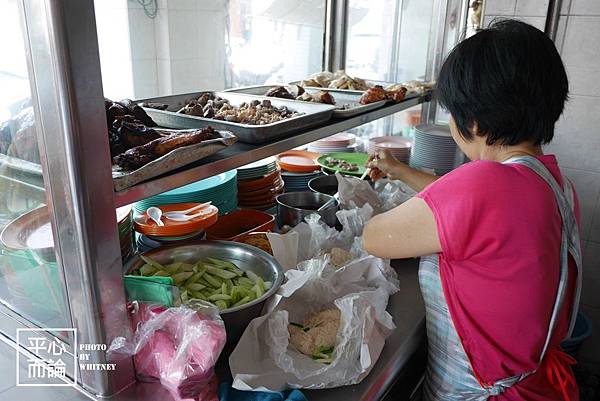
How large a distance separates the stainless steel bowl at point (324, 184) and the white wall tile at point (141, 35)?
1508 mm

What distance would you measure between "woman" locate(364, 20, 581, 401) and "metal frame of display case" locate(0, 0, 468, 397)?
1.59ft

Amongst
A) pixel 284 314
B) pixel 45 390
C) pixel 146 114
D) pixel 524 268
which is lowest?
pixel 45 390

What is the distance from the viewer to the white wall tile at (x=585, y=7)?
86.4 inches

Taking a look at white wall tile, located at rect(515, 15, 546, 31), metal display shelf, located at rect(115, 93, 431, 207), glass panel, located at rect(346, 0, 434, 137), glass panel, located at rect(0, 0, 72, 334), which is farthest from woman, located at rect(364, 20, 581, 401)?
glass panel, located at rect(346, 0, 434, 137)

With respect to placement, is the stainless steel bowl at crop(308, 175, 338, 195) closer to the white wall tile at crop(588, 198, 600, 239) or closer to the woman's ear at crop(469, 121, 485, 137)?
the woman's ear at crop(469, 121, 485, 137)

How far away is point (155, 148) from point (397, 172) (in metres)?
0.88

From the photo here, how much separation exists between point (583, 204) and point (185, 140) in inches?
86.9

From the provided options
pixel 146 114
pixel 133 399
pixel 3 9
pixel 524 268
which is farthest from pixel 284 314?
pixel 3 9

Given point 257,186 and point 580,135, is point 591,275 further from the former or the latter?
point 257,186

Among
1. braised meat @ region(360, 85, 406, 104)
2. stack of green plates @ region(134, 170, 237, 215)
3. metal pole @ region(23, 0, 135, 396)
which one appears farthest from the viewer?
braised meat @ region(360, 85, 406, 104)

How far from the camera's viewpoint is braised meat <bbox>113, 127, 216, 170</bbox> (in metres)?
0.82

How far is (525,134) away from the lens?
95 centimetres

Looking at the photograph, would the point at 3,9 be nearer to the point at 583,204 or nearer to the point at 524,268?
the point at 524,268

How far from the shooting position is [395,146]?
7.47 ft
